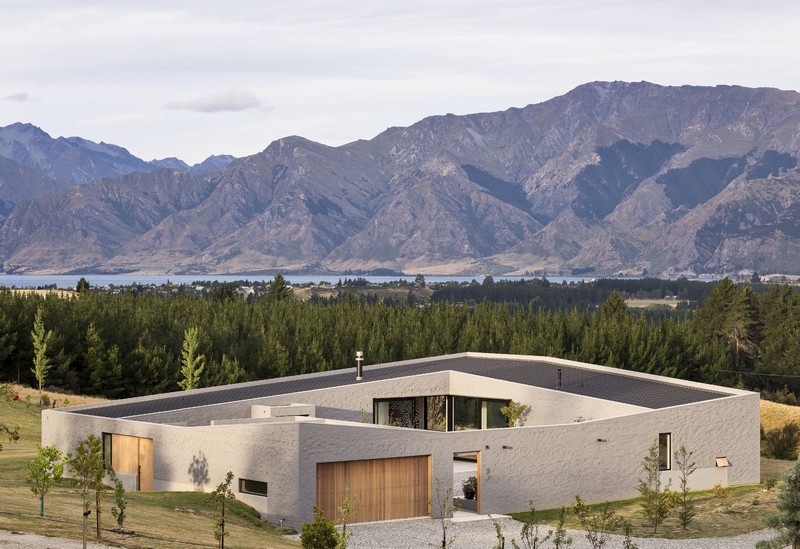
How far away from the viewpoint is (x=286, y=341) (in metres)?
93.3

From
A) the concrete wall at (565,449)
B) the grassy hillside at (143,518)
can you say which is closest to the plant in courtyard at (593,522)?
the concrete wall at (565,449)

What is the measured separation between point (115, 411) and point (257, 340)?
154 feet

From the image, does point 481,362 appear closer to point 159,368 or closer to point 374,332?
point 159,368

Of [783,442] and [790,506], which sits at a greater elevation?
[790,506]

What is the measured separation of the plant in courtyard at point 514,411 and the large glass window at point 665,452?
21.9ft

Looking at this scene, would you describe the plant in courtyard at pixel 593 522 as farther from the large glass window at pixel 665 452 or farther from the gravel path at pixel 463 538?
the large glass window at pixel 665 452

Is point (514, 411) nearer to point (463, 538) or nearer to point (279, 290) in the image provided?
point (463, 538)

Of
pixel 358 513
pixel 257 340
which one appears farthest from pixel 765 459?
pixel 257 340

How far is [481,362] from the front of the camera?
62062 millimetres

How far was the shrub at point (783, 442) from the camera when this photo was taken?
6738 centimetres

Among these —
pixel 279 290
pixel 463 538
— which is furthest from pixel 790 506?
pixel 279 290

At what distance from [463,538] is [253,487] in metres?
7.48

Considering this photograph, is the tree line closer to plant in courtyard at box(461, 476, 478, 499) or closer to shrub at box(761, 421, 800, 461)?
shrub at box(761, 421, 800, 461)

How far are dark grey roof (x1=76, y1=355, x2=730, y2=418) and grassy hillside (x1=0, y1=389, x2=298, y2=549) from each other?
21.4 ft
